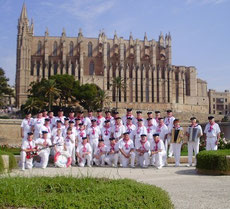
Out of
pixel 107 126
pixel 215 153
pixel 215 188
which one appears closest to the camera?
pixel 215 188

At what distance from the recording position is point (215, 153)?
29.9 feet

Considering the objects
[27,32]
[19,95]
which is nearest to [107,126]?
[19,95]

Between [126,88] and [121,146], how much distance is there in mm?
59237

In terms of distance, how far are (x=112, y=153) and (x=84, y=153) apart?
1.04 meters

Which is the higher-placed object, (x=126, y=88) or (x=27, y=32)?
(x=27, y=32)

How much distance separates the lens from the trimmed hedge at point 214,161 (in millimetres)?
8828

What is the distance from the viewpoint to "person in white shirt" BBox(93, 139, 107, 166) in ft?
38.9

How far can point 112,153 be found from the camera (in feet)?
38.7

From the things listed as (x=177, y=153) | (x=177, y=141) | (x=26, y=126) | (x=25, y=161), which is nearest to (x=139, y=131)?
(x=177, y=141)

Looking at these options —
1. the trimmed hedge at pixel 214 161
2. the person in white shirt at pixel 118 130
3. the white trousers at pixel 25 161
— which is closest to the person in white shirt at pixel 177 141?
the person in white shirt at pixel 118 130

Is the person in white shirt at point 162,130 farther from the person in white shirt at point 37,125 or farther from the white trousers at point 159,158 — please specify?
the person in white shirt at point 37,125

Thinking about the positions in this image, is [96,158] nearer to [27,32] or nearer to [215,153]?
[215,153]

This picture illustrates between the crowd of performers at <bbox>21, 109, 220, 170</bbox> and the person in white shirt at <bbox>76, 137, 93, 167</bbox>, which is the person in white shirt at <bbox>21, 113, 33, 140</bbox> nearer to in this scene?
the crowd of performers at <bbox>21, 109, 220, 170</bbox>

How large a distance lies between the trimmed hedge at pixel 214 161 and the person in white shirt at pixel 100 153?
12.7 ft
